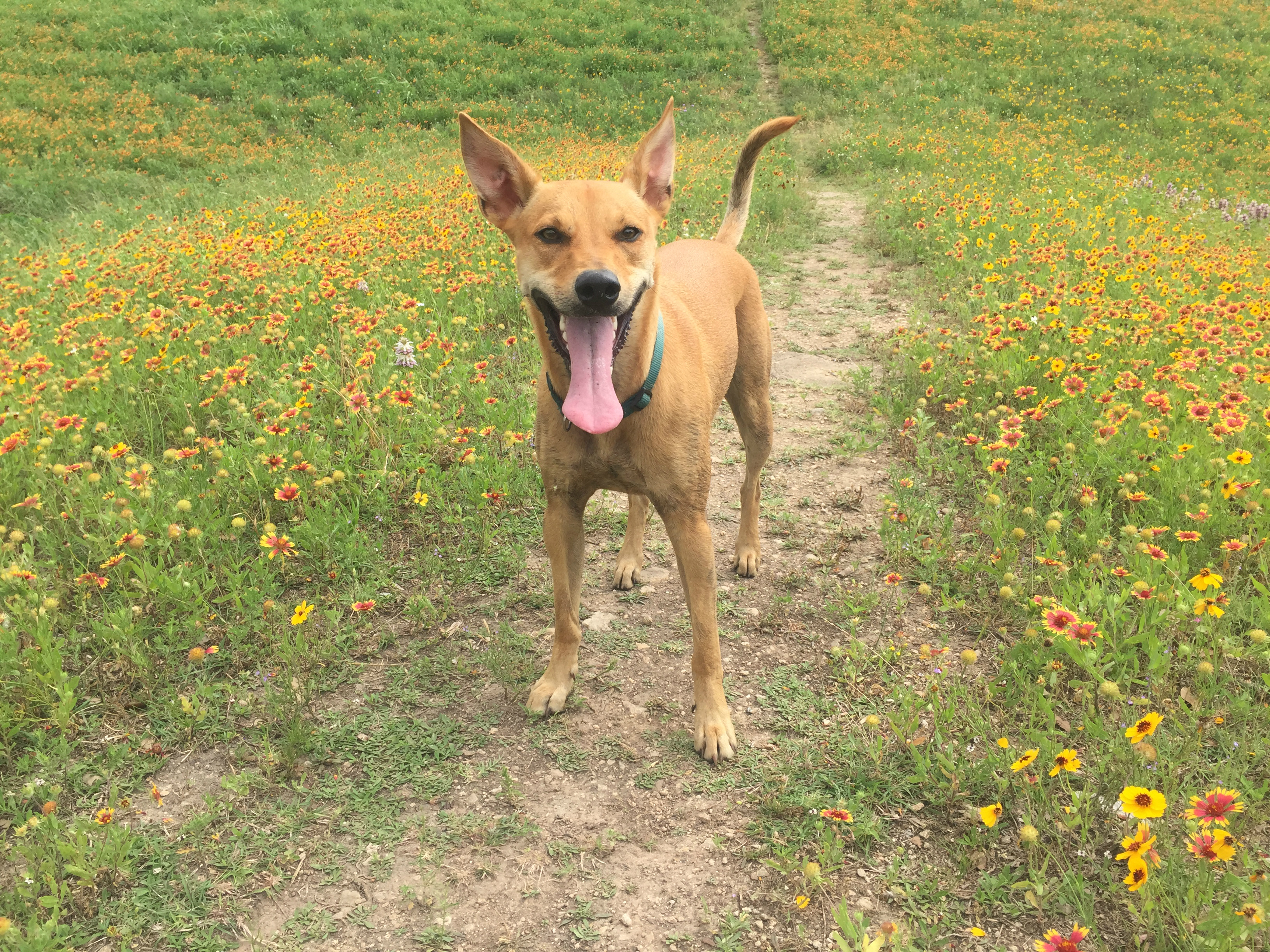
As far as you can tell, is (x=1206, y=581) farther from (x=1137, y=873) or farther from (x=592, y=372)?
(x=592, y=372)

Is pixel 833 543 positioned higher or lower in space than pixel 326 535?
lower

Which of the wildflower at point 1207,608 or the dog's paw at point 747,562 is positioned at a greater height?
the wildflower at point 1207,608

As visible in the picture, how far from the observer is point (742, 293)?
3.98 metres

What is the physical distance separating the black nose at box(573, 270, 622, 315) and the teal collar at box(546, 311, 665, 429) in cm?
34

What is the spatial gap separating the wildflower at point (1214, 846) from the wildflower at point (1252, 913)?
97 mm

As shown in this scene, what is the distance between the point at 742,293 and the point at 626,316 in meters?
1.55

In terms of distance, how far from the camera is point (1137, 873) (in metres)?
1.66

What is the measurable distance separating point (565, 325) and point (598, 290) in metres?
0.25

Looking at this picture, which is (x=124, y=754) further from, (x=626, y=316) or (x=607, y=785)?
(x=626, y=316)

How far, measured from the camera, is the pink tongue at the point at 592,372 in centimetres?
251

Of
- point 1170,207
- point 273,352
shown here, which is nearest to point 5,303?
point 273,352

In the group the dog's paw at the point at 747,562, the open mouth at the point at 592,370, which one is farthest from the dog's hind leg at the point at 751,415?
the open mouth at the point at 592,370

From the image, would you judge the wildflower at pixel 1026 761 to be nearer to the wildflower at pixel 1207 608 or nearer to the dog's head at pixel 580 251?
the wildflower at pixel 1207 608

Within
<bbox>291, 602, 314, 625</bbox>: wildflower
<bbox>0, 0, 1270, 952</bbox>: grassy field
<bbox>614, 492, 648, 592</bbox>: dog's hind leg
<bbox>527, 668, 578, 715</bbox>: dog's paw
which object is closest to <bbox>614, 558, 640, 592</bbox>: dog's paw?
<bbox>614, 492, 648, 592</bbox>: dog's hind leg
